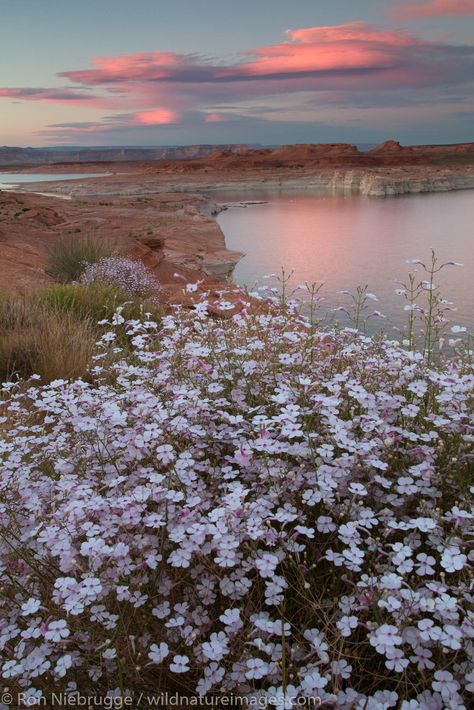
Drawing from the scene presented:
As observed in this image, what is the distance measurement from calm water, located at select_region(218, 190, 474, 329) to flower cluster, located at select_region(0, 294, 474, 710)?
741cm

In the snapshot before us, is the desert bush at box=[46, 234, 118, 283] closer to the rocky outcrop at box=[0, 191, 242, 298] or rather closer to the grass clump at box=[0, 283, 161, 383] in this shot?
the rocky outcrop at box=[0, 191, 242, 298]

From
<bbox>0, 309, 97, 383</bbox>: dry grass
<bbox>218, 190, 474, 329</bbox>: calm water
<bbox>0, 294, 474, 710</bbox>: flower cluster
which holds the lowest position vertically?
<bbox>218, 190, 474, 329</bbox>: calm water

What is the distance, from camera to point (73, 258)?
13.7 metres

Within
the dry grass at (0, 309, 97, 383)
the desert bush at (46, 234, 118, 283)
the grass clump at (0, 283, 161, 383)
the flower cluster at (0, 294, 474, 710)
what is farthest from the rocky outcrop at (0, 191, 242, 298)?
the flower cluster at (0, 294, 474, 710)

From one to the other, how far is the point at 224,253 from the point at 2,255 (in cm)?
975

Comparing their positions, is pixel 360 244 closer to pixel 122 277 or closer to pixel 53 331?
pixel 122 277

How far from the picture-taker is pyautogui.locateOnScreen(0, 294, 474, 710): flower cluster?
1.99m

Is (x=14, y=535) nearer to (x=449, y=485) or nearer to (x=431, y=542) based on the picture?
(x=431, y=542)

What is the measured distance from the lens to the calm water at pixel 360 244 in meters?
17.1

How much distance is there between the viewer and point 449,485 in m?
2.75

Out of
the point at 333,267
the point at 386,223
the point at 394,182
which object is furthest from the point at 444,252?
the point at 394,182

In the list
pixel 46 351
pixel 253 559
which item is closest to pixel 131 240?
pixel 46 351

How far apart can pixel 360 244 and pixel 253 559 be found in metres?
24.7

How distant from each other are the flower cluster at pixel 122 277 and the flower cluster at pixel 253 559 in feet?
27.3
